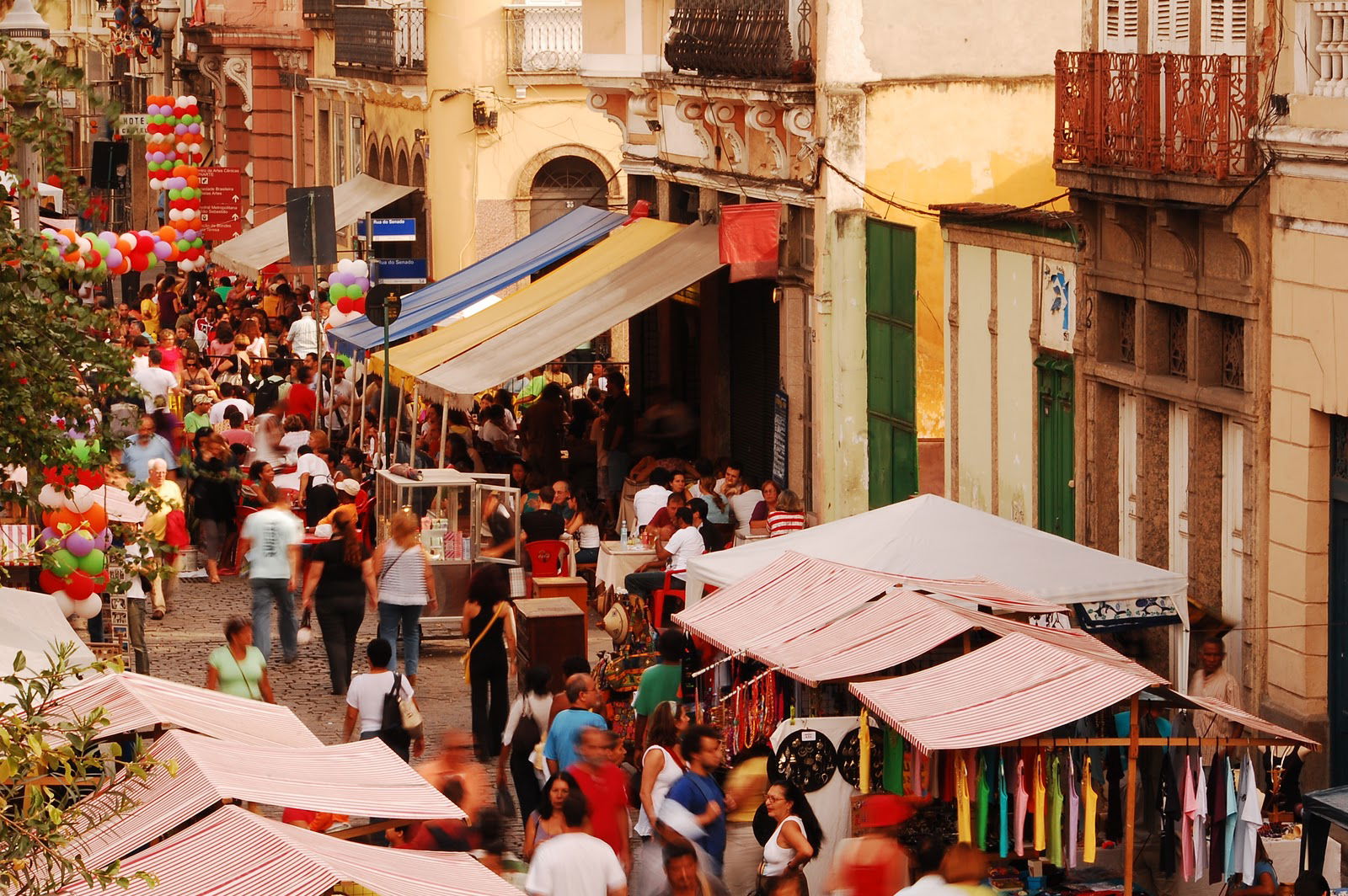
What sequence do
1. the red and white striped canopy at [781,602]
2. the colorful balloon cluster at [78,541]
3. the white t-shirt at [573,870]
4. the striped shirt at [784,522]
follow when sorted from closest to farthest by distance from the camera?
1. the white t-shirt at [573,870]
2. the red and white striped canopy at [781,602]
3. the colorful balloon cluster at [78,541]
4. the striped shirt at [784,522]

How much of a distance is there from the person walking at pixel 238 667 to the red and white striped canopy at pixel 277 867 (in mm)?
4948

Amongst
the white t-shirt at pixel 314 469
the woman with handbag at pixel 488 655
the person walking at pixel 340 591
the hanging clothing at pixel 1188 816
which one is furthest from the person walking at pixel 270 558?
the hanging clothing at pixel 1188 816

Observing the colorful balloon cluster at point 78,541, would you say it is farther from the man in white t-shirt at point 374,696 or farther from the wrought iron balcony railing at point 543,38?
the wrought iron balcony railing at point 543,38


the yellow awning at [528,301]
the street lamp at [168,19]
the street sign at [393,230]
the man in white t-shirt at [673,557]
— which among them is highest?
the street lamp at [168,19]

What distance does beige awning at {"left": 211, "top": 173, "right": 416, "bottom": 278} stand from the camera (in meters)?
36.2

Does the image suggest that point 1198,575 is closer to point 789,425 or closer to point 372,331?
point 789,425

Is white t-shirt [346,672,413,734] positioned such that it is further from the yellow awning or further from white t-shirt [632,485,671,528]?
the yellow awning

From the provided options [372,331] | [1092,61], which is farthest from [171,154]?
[1092,61]

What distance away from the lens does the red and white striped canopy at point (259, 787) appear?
8.91 meters

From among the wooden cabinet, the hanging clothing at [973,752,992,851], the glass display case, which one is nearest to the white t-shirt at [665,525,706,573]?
the glass display case

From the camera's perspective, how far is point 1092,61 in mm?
16094

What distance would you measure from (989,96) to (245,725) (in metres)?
12.3

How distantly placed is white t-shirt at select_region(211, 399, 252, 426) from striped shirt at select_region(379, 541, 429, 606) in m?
8.51

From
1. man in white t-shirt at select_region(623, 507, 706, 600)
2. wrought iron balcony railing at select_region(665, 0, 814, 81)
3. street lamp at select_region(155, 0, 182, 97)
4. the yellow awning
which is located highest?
street lamp at select_region(155, 0, 182, 97)
